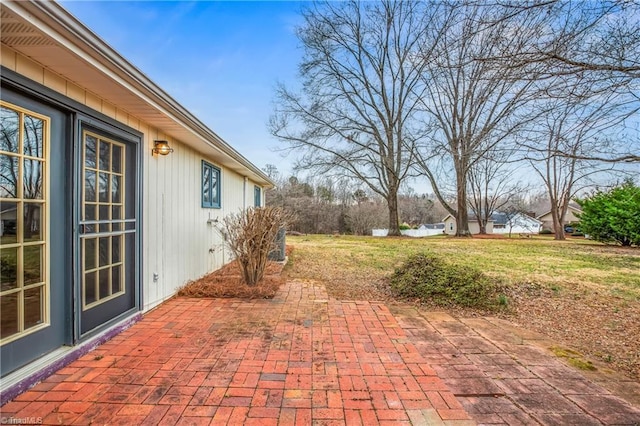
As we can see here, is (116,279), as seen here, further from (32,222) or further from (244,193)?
(244,193)

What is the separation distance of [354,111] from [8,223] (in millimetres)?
17605

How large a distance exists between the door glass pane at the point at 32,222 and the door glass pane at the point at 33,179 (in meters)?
0.08

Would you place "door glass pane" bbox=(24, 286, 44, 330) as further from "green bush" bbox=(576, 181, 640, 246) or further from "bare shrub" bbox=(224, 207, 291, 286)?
"green bush" bbox=(576, 181, 640, 246)

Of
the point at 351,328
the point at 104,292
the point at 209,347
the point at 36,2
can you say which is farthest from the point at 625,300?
the point at 36,2

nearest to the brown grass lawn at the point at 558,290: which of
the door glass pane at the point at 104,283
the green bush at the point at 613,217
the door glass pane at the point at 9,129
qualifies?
the door glass pane at the point at 104,283

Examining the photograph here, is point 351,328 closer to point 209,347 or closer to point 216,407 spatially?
point 209,347

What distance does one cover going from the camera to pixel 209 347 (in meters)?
2.98

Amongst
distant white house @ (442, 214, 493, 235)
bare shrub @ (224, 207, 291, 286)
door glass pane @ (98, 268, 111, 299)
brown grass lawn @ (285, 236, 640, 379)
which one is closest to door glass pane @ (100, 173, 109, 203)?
door glass pane @ (98, 268, 111, 299)

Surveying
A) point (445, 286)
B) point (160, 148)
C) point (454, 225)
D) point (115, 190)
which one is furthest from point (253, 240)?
point (454, 225)

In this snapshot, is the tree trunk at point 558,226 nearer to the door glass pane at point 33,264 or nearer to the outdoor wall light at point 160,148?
the outdoor wall light at point 160,148

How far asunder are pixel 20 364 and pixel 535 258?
1094 centimetres

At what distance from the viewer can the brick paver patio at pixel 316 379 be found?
201 centimetres

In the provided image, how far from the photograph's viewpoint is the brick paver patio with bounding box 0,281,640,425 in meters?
2.01

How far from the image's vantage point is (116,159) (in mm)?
3477
